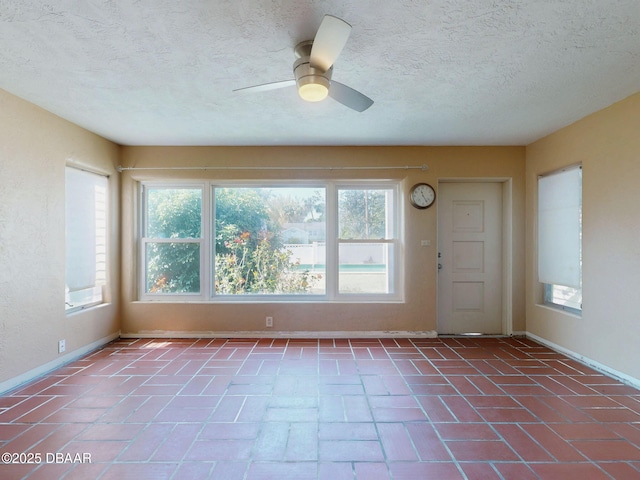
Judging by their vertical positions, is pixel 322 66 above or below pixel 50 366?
above

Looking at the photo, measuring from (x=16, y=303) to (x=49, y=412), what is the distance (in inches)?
38.6

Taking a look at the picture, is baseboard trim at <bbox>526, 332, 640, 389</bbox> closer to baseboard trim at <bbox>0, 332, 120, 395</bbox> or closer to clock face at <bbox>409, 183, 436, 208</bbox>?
clock face at <bbox>409, 183, 436, 208</bbox>

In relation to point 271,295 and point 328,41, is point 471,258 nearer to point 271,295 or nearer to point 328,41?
point 271,295

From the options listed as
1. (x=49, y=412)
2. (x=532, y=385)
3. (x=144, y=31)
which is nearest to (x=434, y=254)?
(x=532, y=385)

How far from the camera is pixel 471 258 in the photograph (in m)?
4.04

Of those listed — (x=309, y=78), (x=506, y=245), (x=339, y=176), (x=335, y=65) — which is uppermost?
(x=335, y=65)

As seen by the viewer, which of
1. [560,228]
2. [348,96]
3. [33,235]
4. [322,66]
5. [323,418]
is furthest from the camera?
[560,228]

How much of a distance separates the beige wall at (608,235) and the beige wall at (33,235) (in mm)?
5006

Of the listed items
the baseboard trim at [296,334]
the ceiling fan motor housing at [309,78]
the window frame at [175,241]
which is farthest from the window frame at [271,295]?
the ceiling fan motor housing at [309,78]

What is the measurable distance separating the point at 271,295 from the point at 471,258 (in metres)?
2.59

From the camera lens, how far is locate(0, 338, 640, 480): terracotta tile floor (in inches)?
67.0

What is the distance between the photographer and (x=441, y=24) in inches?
67.9

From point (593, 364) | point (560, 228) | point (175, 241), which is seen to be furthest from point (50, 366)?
point (560, 228)

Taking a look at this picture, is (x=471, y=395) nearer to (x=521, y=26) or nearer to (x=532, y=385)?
(x=532, y=385)
